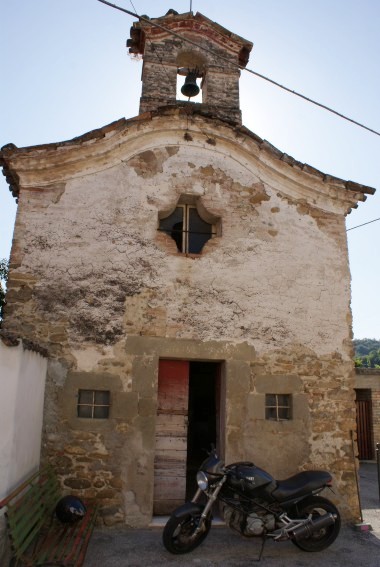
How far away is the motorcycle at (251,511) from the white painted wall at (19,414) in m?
1.76

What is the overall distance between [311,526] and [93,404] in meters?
3.10

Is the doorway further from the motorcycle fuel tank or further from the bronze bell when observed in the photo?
the bronze bell

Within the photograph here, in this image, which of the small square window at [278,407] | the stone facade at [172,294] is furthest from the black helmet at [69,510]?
the small square window at [278,407]

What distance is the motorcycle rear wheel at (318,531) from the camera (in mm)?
5129

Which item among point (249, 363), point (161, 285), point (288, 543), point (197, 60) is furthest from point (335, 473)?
point (197, 60)

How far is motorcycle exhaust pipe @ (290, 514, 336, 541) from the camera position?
16.3 feet

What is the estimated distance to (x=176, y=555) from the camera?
4.84 metres

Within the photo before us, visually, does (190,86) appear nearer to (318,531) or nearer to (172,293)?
(172,293)

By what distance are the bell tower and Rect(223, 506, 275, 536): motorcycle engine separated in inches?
250

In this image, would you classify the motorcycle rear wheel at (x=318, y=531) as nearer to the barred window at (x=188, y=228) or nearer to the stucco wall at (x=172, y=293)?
the stucco wall at (x=172, y=293)

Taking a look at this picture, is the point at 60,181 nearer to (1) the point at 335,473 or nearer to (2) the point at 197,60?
(2) the point at 197,60

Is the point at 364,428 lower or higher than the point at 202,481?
lower

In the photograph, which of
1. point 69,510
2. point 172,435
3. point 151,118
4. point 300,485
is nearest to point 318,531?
point 300,485

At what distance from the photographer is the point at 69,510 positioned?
5.17 m
